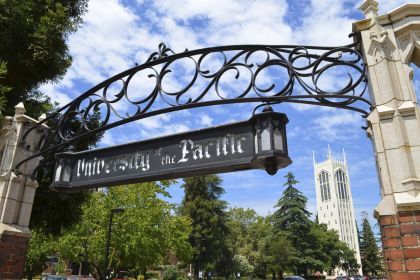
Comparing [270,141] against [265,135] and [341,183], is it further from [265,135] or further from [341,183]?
[341,183]

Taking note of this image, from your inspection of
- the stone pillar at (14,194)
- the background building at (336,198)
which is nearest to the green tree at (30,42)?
the stone pillar at (14,194)

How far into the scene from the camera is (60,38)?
26.6 ft

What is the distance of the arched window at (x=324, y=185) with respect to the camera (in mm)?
123463

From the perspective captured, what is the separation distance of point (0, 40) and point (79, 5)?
2.61 m

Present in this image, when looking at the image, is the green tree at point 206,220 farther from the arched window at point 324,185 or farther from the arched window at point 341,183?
the arched window at point 341,183

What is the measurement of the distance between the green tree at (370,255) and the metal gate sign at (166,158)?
99355 millimetres

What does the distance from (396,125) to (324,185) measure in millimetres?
128924

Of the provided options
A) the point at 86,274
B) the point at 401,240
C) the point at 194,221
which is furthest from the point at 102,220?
the point at 86,274

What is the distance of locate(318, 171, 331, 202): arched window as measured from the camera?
123463 mm

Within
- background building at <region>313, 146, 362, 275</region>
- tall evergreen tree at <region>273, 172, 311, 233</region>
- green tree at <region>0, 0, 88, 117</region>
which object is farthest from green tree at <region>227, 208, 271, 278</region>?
background building at <region>313, 146, 362, 275</region>

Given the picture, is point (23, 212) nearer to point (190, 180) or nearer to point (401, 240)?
point (401, 240)

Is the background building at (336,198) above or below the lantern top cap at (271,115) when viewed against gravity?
above

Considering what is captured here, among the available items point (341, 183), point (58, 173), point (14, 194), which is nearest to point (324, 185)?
point (341, 183)

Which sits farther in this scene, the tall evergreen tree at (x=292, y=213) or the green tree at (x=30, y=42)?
the tall evergreen tree at (x=292, y=213)
